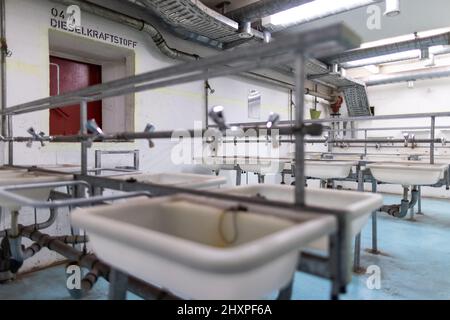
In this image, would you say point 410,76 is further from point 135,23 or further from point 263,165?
point 135,23

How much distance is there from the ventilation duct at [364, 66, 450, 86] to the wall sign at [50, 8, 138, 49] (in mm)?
4863

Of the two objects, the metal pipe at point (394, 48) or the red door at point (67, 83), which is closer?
the red door at point (67, 83)

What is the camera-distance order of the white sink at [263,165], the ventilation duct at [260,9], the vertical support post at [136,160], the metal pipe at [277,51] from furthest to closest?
the white sink at [263,165] → the vertical support post at [136,160] → the ventilation duct at [260,9] → the metal pipe at [277,51]

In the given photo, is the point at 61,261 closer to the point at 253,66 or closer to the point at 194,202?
the point at 194,202

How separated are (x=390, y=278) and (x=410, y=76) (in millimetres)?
4590

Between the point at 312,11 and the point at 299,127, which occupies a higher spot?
the point at 312,11

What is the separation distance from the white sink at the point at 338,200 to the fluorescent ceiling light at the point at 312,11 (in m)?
2.39

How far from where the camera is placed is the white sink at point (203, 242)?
0.54m

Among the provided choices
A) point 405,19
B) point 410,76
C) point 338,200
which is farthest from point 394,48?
point 338,200

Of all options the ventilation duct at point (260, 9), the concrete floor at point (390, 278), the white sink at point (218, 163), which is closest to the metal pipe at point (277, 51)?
the concrete floor at point (390, 278)

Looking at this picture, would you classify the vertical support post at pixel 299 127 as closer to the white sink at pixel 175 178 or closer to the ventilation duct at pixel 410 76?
the white sink at pixel 175 178

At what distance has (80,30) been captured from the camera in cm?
272
